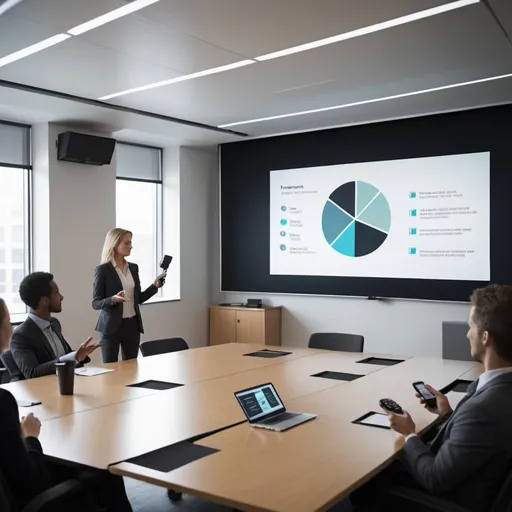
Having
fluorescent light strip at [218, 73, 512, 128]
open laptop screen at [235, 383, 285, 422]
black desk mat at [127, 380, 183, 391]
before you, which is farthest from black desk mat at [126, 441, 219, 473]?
fluorescent light strip at [218, 73, 512, 128]

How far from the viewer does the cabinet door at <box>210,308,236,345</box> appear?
8148mm

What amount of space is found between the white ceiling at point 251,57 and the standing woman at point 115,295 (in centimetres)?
143

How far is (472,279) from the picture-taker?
646cm

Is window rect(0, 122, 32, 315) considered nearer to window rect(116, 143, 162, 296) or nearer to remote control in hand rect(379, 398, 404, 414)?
window rect(116, 143, 162, 296)

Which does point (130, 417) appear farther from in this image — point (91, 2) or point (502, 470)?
point (91, 2)

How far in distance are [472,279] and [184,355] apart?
3.41 metres

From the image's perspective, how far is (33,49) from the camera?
14.3ft

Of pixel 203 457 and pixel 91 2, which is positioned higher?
pixel 91 2

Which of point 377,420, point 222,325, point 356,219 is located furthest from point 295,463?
point 222,325

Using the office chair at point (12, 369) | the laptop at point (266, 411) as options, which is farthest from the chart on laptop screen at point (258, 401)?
the office chair at point (12, 369)

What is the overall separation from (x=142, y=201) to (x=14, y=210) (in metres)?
1.90

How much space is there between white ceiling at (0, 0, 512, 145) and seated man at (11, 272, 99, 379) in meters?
1.64

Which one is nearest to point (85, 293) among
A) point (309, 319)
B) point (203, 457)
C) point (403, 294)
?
point (309, 319)

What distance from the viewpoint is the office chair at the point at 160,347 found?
468 centimetres
